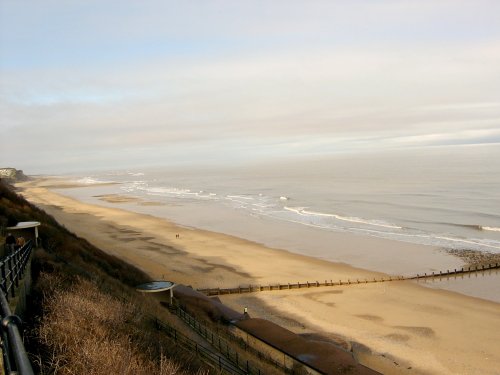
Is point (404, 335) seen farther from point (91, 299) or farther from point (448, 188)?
point (448, 188)

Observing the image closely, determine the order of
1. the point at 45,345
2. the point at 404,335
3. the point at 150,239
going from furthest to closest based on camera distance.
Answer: the point at 150,239 < the point at 404,335 < the point at 45,345

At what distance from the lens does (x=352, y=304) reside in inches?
1016

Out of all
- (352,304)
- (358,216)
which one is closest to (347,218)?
(358,216)

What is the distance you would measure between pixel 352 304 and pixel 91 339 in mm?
20305

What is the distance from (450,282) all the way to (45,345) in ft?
92.1

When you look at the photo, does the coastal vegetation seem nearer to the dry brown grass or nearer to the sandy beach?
the dry brown grass

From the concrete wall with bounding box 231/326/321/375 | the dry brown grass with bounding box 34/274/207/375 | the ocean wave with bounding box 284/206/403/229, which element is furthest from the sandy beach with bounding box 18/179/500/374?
the dry brown grass with bounding box 34/274/207/375

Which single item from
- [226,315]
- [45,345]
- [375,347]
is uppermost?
[45,345]

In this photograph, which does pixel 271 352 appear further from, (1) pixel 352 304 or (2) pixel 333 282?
(2) pixel 333 282

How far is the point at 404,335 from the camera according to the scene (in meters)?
21.5

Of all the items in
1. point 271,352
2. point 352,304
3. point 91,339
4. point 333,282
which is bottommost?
point 352,304

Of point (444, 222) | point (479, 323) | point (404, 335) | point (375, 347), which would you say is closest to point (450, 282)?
point (479, 323)

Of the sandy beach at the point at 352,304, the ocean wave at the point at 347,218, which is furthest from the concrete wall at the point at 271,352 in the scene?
the ocean wave at the point at 347,218

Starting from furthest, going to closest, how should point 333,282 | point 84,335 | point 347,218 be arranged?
1. point 347,218
2. point 333,282
3. point 84,335
